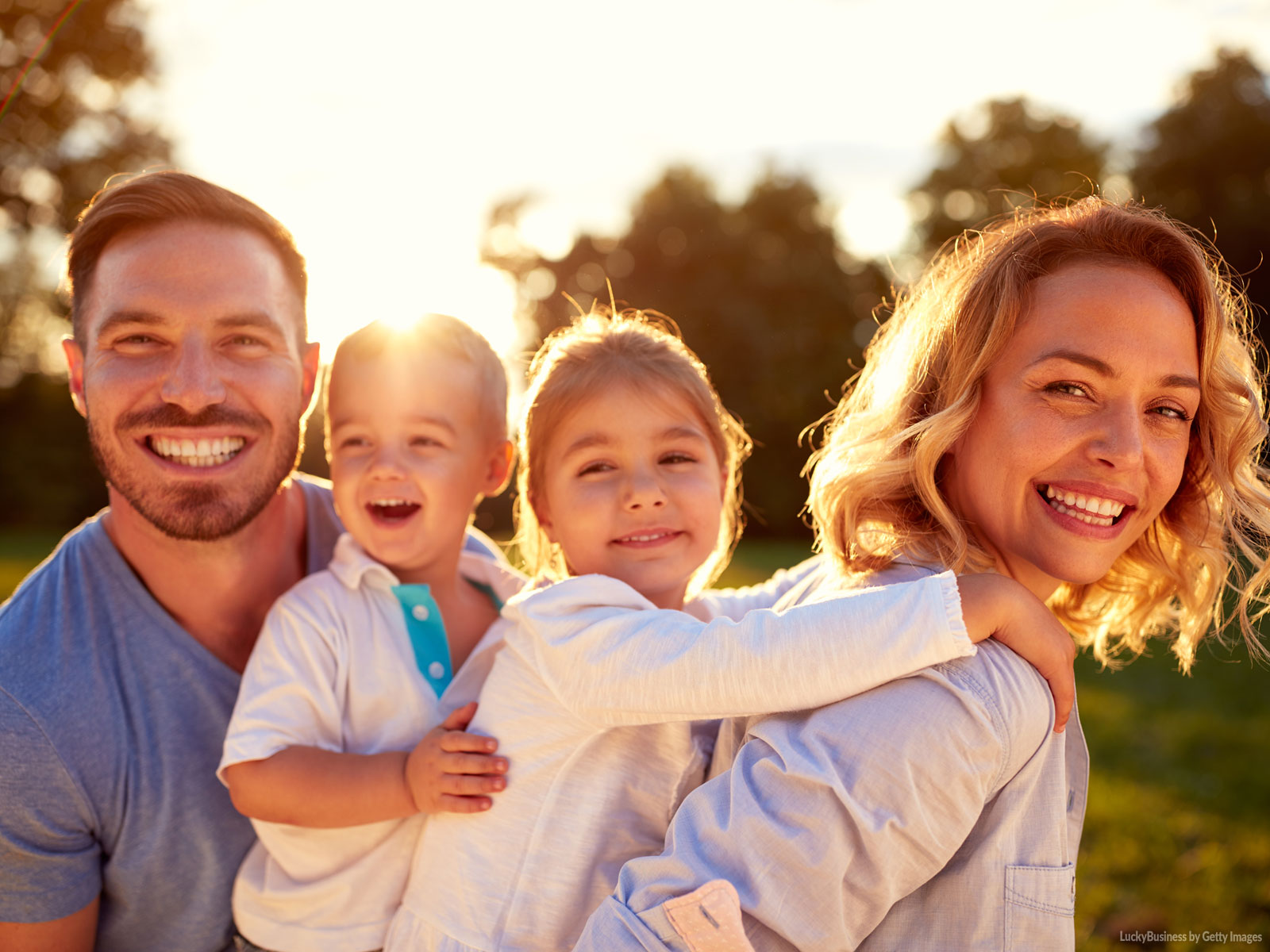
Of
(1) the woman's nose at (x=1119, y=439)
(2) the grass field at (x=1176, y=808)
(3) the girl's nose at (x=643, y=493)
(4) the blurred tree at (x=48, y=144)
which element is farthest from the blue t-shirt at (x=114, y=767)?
(4) the blurred tree at (x=48, y=144)

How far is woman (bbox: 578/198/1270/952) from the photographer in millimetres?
1729

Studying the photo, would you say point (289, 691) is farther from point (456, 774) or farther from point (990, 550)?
point (990, 550)

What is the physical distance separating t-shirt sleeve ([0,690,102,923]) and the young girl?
954mm

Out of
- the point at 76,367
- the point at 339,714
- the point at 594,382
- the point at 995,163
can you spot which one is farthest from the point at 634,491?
the point at 995,163

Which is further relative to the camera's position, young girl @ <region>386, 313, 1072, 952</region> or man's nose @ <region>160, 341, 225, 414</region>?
man's nose @ <region>160, 341, 225, 414</region>

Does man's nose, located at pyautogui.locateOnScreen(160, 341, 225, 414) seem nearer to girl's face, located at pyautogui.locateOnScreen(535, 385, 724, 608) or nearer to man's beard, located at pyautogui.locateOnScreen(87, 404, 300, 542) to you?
man's beard, located at pyautogui.locateOnScreen(87, 404, 300, 542)

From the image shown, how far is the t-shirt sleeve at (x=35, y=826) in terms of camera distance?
250 cm

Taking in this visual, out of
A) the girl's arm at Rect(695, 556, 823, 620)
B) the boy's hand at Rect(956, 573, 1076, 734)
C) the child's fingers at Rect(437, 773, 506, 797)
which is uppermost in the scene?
the girl's arm at Rect(695, 556, 823, 620)

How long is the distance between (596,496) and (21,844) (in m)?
1.77

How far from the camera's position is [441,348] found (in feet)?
9.46

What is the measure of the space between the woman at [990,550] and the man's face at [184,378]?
177 centimetres

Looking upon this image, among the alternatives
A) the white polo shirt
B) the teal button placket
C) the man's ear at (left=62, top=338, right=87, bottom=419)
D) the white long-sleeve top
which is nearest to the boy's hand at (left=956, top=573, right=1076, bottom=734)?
the white long-sleeve top

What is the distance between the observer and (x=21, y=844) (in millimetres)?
2506

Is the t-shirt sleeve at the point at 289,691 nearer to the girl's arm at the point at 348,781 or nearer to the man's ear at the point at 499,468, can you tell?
the girl's arm at the point at 348,781
